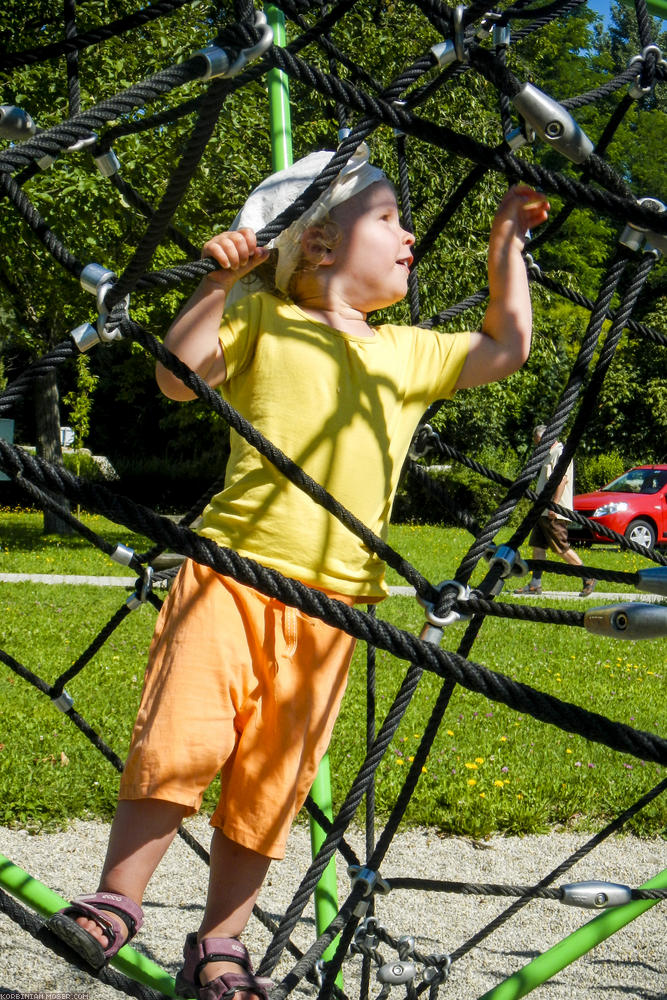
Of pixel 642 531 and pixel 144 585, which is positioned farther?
pixel 642 531

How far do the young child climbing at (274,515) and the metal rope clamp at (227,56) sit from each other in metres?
0.17

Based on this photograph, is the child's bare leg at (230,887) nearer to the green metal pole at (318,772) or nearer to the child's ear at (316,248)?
the green metal pole at (318,772)

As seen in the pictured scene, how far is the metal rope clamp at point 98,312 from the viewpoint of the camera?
112 cm

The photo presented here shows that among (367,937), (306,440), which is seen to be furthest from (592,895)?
(306,440)

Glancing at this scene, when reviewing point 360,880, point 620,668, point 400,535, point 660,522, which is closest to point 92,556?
point 400,535

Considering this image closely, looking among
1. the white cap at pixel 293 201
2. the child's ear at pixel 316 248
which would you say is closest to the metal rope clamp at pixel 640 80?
the white cap at pixel 293 201

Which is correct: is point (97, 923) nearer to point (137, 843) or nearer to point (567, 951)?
point (137, 843)

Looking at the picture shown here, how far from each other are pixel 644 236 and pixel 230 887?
0.92 m

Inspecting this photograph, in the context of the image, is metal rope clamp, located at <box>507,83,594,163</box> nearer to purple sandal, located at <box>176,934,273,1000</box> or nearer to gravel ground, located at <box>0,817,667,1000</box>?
purple sandal, located at <box>176,934,273,1000</box>

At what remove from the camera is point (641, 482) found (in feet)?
37.9

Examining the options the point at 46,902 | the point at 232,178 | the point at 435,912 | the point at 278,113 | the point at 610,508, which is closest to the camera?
the point at 46,902

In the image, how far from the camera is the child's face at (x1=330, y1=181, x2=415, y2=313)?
143 centimetres

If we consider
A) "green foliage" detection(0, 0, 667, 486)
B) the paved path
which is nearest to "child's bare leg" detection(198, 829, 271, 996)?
"green foliage" detection(0, 0, 667, 486)

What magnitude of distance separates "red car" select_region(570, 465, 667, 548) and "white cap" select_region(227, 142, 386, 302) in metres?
9.83
